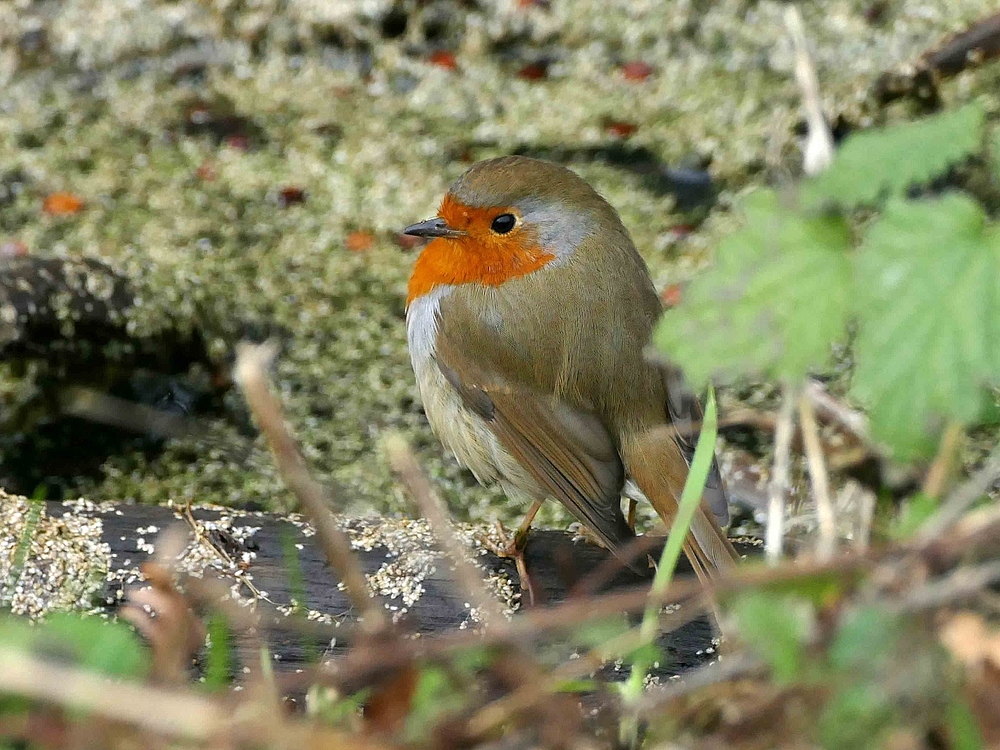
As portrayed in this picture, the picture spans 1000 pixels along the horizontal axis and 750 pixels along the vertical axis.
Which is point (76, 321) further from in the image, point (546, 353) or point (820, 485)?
point (820, 485)

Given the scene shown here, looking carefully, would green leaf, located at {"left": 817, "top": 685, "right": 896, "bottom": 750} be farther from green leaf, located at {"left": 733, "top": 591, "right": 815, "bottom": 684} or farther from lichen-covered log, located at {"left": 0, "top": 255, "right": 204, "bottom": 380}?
lichen-covered log, located at {"left": 0, "top": 255, "right": 204, "bottom": 380}

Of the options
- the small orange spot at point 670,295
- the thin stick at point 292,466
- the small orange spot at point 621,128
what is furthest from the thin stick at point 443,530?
the small orange spot at point 621,128

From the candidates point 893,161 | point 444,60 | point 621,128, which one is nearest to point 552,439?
point 893,161

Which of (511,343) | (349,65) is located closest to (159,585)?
(511,343)

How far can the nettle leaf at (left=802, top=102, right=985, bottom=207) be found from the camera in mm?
1608

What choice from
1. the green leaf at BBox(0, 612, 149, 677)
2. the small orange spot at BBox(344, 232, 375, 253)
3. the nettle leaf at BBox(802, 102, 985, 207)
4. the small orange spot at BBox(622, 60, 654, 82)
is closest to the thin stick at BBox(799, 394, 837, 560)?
the nettle leaf at BBox(802, 102, 985, 207)

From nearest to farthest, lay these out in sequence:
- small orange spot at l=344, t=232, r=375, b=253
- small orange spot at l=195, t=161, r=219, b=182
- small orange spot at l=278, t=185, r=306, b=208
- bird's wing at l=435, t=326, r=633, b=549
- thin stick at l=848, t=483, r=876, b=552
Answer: thin stick at l=848, t=483, r=876, b=552
bird's wing at l=435, t=326, r=633, b=549
small orange spot at l=344, t=232, r=375, b=253
small orange spot at l=278, t=185, r=306, b=208
small orange spot at l=195, t=161, r=219, b=182

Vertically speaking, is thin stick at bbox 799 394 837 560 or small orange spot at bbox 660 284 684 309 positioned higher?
thin stick at bbox 799 394 837 560

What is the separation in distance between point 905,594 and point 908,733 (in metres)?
0.13

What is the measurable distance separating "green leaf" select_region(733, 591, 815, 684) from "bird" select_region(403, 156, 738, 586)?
5.25 ft

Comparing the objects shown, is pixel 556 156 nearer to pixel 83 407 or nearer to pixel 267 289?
pixel 267 289

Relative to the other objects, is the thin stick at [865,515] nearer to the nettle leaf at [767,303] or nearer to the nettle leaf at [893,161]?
the nettle leaf at [767,303]

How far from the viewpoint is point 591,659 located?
55.8 inches

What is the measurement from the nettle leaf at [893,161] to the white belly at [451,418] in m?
1.67
